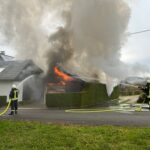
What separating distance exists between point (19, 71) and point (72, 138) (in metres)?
25.5

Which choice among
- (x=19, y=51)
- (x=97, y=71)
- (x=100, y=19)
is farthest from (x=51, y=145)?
(x=19, y=51)

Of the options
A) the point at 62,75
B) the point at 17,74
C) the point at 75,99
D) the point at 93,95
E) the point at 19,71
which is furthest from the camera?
the point at 19,71

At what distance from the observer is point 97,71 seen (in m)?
33.2

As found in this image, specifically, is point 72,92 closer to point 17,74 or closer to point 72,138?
point 17,74

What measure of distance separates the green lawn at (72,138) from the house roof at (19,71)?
22.7 metres

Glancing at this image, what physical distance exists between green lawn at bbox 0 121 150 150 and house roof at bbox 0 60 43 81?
74.5 feet

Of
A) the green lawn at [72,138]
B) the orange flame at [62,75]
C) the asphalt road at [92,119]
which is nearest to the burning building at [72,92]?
the orange flame at [62,75]

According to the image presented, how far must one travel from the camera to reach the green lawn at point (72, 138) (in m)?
10.0

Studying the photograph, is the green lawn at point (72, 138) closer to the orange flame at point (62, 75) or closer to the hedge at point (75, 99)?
the hedge at point (75, 99)

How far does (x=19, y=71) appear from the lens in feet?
117

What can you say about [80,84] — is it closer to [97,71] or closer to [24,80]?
[97,71]

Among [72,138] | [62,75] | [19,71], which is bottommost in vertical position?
[72,138]

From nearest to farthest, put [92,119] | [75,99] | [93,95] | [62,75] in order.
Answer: [92,119] → [75,99] → [93,95] → [62,75]

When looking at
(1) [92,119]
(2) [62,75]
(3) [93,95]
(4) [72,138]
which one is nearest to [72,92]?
(3) [93,95]
